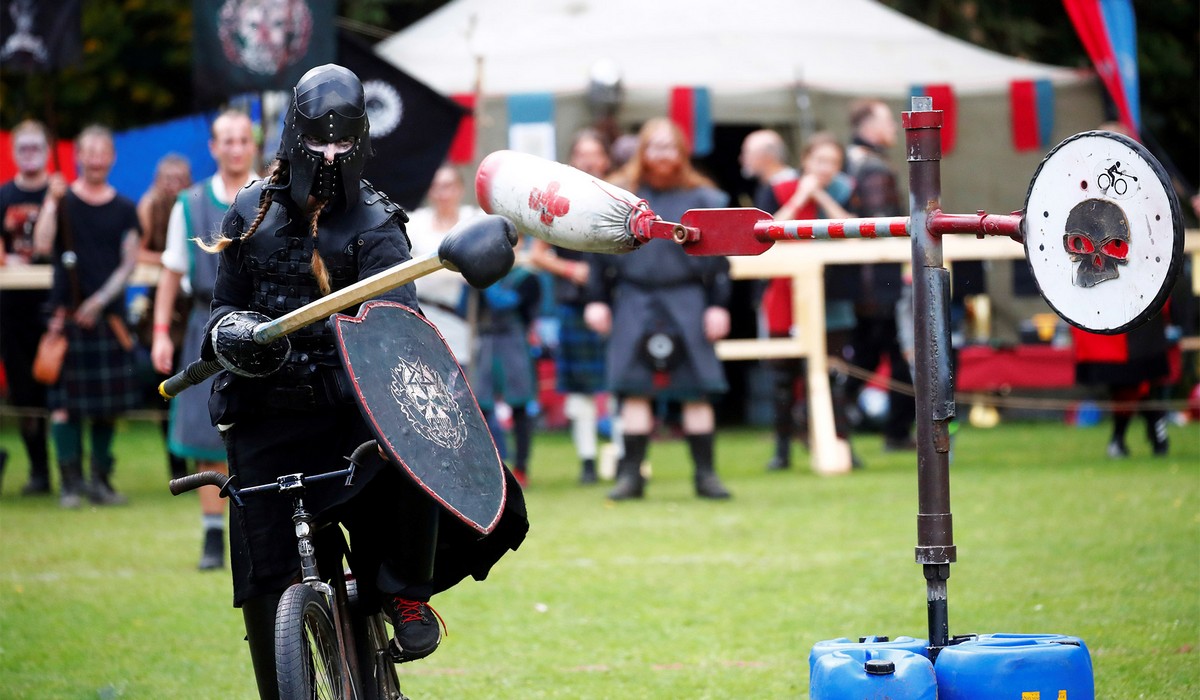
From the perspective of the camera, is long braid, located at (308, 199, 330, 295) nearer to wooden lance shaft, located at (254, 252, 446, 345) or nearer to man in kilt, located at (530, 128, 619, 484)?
wooden lance shaft, located at (254, 252, 446, 345)

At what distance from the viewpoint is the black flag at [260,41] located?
11875mm

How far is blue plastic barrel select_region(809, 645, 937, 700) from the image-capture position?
3777 millimetres

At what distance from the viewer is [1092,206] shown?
11.8 ft

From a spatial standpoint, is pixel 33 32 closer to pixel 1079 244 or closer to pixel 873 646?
pixel 873 646

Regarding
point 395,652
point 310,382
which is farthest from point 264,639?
point 310,382

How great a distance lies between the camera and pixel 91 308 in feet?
34.9

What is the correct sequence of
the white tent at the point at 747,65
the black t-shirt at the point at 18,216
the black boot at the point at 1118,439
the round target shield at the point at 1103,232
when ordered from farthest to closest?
1. the white tent at the point at 747,65
2. the black boot at the point at 1118,439
3. the black t-shirt at the point at 18,216
4. the round target shield at the point at 1103,232

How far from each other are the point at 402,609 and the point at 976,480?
277 inches

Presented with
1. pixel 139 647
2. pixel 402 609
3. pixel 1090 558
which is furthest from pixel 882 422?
pixel 402 609

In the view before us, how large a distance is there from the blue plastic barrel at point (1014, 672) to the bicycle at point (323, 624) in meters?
1.43

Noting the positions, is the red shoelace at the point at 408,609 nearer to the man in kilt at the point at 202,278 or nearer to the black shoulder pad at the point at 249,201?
the black shoulder pad at the point at 249,201

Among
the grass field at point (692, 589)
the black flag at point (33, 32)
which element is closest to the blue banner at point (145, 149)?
the black flag at point (33, 32)

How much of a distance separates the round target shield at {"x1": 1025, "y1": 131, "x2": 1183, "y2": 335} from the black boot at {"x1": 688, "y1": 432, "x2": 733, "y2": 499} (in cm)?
643

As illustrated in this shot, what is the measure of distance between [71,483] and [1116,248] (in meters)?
8.48
